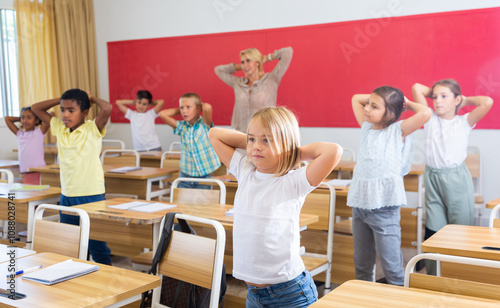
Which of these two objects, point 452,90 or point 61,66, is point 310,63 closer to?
point 452,90

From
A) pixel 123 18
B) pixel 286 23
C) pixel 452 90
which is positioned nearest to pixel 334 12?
pixel 286 23

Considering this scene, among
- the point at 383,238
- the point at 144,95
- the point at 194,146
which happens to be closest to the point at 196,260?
the point at 383,238

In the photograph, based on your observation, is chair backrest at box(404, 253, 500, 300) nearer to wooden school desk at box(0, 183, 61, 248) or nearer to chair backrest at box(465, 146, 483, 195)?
wooden school desk at box(0, 183, 61, 248)

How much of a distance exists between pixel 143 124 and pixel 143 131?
0.10 m

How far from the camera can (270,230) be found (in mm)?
1620

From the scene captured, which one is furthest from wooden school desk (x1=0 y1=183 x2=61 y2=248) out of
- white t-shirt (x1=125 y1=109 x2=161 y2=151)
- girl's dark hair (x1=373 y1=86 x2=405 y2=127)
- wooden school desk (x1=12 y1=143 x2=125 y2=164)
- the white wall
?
the white wall

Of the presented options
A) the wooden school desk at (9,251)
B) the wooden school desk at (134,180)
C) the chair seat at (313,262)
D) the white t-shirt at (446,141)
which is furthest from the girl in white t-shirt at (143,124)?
the wooden school desk at (9,251)

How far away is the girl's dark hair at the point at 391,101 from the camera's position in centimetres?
279

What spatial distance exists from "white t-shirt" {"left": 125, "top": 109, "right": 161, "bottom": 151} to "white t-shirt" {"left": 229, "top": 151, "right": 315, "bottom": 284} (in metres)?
5.28

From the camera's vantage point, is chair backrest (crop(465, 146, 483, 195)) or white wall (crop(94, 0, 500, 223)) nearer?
chair backrest (crop(465, 146, 483, 195))

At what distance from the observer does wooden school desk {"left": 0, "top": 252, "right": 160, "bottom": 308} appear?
148 centimetres

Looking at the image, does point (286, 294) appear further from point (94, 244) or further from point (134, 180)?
point (134, 180)

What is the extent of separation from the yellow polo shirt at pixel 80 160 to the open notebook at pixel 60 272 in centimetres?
147

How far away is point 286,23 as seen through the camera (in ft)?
20.3
